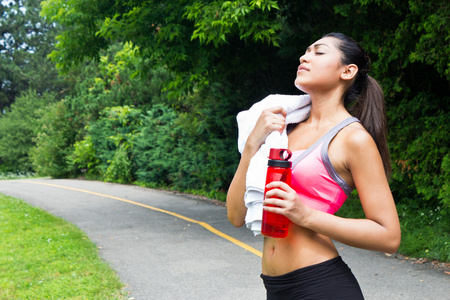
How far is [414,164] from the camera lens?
9258 mm

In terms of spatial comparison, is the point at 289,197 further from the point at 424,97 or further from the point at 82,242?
the point at 424,97

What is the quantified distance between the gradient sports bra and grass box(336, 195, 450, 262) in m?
6.03

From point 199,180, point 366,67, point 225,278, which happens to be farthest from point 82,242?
point 199,180

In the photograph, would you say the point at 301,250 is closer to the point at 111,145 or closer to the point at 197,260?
the point at 197,260

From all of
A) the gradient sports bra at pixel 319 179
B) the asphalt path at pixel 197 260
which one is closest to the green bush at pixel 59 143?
the asphalt path at pixel 197 260

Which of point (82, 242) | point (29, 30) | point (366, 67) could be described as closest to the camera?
point (366, 67)

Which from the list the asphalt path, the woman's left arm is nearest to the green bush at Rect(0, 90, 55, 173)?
the asphalt path

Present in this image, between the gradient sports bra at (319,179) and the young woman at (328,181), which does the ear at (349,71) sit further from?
the gradient sports bra at (319,179)

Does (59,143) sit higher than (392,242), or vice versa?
(59,143)

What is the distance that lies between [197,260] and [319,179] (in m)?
5.94

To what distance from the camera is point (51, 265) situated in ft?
23.7

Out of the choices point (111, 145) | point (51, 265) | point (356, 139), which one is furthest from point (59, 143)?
point (356, 139)

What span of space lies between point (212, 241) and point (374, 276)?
339 centimetres

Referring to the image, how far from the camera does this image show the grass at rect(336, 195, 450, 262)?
746 cm
